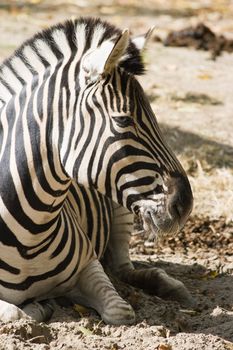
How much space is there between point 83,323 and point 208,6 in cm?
1336

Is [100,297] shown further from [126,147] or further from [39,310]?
[126,147]

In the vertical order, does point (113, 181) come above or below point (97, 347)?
above

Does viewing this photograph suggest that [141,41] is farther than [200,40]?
No

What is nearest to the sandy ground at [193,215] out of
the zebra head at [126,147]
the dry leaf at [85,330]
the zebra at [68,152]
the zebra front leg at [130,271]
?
the dry leaf at [85,330]

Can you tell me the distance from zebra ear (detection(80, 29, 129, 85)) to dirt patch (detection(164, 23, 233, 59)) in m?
8.67

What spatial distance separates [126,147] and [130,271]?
1.81 meters

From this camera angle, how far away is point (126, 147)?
5.04 meters

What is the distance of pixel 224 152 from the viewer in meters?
9.43

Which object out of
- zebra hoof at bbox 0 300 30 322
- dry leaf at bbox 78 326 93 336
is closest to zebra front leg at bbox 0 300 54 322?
zebra hoof at bbox 0 300 30 322

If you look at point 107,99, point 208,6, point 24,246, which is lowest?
point 24,246

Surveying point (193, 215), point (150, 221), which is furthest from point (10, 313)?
point (193, 215)

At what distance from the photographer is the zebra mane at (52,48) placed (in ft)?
17.3

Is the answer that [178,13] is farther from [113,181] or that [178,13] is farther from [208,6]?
[113,181]

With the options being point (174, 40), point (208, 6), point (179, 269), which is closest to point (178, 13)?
point (208, 6)
